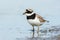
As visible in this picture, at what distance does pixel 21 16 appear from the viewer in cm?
727

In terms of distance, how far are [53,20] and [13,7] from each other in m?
1.59

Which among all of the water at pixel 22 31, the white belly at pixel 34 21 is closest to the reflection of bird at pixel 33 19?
the white belly at pixel 34 21

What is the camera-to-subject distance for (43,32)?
20.2ft

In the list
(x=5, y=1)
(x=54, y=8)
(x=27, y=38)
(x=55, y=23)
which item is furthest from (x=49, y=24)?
(x=5, y=1)

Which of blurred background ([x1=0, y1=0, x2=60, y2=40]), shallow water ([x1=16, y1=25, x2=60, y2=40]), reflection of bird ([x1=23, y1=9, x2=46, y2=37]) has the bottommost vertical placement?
shallow water ([x1=16, y1=25, x2=60, y2=40])

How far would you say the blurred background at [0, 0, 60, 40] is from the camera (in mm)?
6148

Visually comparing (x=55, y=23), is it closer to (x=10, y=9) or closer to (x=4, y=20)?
(x=4, y=20)

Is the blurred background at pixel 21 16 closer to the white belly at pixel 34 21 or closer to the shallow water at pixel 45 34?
the shallow water at pixel 45 34

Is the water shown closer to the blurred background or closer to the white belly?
the blurred background

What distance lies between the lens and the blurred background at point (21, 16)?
6.15 m

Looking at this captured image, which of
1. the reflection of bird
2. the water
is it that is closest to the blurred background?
the water

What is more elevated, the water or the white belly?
the white belly

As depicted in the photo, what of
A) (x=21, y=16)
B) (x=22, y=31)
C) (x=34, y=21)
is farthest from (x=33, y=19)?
(x=21, y=16)

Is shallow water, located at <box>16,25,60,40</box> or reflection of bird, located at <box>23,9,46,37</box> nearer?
shallow water, located at <box>16,25,60,40</box>
